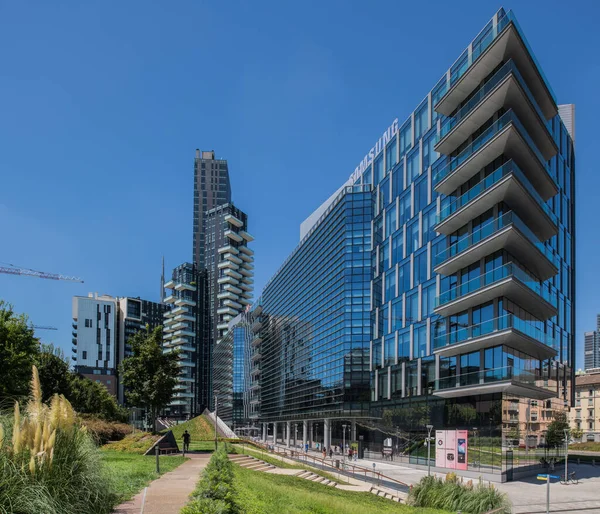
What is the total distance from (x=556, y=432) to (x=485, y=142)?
1057 inches

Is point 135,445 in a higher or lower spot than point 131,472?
lower

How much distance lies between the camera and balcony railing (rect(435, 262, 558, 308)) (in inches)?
1508

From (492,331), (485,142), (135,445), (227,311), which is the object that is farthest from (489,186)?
(227,311)

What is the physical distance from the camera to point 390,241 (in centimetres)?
5906

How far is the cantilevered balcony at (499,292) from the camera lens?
38375 millimetres

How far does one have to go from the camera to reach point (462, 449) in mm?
39500

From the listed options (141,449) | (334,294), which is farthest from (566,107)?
(141,449)

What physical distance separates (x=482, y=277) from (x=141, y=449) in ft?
87.5

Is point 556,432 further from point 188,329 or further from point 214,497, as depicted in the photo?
point 188,329

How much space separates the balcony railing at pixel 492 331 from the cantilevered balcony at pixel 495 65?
18.5 meters

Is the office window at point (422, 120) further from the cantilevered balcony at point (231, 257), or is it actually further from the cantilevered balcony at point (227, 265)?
the cantilevered balcony at point (231, 257)

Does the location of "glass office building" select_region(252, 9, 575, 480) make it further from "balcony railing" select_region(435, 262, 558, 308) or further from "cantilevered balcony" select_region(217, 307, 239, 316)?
"cantilevered balcony" select_region(217, 307, 239, 316)

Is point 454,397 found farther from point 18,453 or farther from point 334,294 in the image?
point 18,453

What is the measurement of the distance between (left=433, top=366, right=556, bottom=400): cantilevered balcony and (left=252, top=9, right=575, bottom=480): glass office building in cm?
13
